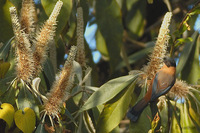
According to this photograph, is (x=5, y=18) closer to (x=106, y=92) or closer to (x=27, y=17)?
(x=27, y=17)

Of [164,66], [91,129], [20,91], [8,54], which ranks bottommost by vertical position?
[91,129]

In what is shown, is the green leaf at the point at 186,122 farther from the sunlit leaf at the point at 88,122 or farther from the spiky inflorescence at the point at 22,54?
the spiky inflorescence at the point at 22,54

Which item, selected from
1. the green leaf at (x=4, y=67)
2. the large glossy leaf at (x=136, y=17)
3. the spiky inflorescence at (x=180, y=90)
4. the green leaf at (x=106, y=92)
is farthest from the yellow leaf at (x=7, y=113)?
the large glossy leaf at (x=136, y=17)

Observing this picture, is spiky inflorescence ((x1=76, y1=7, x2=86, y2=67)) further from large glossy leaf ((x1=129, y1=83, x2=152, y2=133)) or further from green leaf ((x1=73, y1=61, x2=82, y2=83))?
large glossy leaf ((x1=129, y1=83, x2=152, y2=133))

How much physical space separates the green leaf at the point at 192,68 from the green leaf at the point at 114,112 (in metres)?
0.67

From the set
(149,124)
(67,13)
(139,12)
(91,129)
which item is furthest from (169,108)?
(139,12)

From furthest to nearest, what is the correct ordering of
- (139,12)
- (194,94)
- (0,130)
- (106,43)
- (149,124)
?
(139,12) → (106,43) → (194,94) → (149,124) → (0,130)

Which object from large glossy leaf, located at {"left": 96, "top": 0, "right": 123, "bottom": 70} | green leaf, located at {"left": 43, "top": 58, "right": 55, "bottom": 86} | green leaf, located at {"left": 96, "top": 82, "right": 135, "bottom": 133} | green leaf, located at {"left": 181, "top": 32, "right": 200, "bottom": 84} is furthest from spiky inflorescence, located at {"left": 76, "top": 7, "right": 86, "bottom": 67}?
green leaf, located at {"left": 181, "top": 32, "right": 200, "bottom": 84}

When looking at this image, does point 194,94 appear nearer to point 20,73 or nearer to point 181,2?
point 20,73

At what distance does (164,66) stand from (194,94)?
0.26 meters

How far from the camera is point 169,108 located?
199 centimetres

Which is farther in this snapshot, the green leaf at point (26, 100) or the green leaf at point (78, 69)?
the green leaf at point (78, 69)

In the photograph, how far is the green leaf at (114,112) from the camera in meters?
1.82

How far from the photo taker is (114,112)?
1864mm
